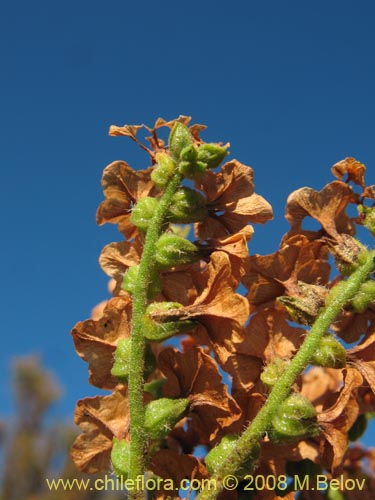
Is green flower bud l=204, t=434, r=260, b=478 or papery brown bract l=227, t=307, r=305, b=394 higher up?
papery brown bract l=227, t=307, r=305, b=394

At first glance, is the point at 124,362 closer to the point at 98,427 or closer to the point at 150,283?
the point at 150,283

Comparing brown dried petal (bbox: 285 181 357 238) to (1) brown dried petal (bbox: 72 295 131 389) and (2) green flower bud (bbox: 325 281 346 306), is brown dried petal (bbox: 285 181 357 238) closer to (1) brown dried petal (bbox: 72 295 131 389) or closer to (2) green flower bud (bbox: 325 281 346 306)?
(2) green flower bud (bbox: 325 281 346 306)

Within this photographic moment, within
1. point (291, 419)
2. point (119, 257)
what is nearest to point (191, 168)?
point (119, 257)

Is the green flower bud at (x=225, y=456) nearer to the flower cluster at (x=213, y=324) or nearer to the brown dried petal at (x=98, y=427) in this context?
the flower cluster at (x=213, y=324)

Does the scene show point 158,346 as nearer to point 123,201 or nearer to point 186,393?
point 186,393

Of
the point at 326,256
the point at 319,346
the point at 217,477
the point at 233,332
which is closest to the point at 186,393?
the point at 233,332

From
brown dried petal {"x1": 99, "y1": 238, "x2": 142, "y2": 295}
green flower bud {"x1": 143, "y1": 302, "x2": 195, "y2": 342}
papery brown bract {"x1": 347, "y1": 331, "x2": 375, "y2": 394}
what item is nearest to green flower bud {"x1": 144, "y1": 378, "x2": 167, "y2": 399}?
green flower bud {"x1": 143, "y1": 302, "x2": 195, "y2": 342}
